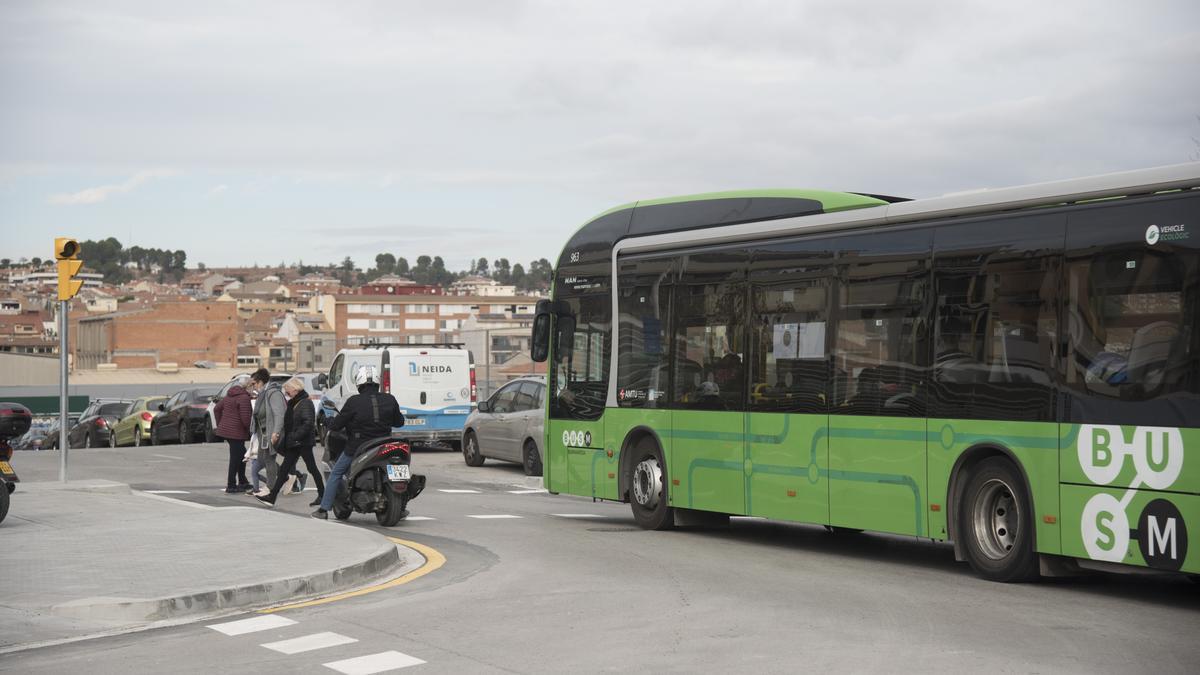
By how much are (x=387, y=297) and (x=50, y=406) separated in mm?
74658

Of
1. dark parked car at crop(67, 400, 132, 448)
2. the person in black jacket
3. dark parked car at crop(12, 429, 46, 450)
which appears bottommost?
dark parked car at crop(12, 429, 46, 450)

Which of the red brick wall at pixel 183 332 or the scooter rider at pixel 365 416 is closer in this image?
the scooter rider at pixel 365 416

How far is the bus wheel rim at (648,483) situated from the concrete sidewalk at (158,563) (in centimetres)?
308

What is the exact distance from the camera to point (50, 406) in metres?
→ 73.2

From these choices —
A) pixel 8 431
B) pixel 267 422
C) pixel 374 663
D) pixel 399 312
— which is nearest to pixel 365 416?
pixel 8 431

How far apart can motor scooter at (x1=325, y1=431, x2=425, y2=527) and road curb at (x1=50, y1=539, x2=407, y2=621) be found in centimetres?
391

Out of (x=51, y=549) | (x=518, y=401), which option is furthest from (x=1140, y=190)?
Answer: (x=518, y=401)

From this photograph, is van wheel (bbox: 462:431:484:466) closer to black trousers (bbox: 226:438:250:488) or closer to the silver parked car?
the silver parked car

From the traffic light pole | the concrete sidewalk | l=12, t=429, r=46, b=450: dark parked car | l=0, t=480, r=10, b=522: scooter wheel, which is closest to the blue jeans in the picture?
the concrete sidewalk

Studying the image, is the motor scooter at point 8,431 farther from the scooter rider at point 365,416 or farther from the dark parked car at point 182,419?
the dark parked car at point 182,419

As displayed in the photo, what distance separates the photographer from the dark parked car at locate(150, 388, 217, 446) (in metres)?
35.8

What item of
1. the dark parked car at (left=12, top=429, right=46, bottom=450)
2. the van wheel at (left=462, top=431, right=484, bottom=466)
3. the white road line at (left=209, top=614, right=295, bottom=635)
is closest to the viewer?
the white road line at (left=209, top=614, right=295, bottom=635)

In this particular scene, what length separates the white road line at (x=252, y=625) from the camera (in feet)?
28.8

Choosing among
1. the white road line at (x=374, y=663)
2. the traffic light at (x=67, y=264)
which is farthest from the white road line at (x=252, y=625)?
the traffic light at (x=67, y=264)
